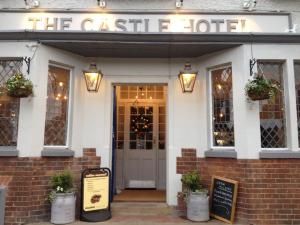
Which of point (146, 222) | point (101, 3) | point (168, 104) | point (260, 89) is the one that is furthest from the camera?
point (168, 104)

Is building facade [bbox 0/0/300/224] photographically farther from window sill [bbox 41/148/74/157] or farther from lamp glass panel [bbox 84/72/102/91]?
lamp glass panel [bbox 84/72/102/91]

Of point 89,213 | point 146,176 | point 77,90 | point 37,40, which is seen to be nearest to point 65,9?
point 37,40

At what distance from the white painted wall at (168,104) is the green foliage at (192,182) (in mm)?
536

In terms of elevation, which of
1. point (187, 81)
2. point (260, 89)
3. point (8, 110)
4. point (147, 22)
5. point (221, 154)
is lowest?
point (221, 154)

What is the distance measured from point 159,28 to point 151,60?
0.76 meters

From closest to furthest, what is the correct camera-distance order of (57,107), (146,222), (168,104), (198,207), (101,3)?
1. (146,222)
2. (198,207)
3. (57,107)
4. (101,3)
5. (168,104)

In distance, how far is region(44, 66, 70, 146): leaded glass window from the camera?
6.62m

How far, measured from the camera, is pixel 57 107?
6797mm

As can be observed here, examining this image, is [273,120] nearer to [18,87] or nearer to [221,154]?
[221,154]

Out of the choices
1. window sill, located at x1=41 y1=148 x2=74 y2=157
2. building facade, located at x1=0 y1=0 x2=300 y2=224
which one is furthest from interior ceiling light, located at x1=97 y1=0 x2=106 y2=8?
window sill, located at x1=41 y1=148 x2=74 y2=157

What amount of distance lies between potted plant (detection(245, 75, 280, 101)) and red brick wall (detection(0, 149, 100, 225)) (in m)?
4.17

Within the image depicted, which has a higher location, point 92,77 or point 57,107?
point 92,77

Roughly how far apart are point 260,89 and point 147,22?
9.39ft

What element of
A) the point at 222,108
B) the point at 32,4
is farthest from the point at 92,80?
the point at 222,108
